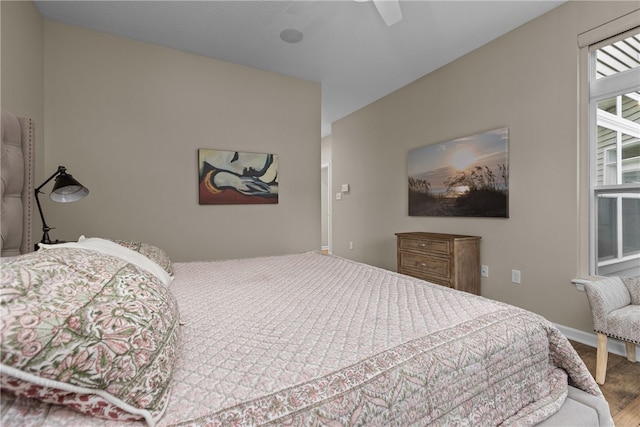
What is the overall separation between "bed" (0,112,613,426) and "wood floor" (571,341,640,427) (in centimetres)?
73

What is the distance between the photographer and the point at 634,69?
219 cm

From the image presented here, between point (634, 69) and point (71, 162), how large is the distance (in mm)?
4536

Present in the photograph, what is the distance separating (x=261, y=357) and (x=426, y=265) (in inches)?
101

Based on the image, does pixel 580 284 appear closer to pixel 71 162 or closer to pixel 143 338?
pixel 143 338

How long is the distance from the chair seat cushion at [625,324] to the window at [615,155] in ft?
2.19

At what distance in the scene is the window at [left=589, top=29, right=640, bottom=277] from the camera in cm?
223

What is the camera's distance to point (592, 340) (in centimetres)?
231

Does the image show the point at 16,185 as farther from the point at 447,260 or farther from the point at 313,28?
the point at 447,260

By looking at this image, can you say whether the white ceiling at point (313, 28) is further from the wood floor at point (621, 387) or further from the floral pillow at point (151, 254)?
the wood floor at point (621, 387)

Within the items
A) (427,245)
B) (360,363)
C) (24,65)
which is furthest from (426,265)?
(24,65)

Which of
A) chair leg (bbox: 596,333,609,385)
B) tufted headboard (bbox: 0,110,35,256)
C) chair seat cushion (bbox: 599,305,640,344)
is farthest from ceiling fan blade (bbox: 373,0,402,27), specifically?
chair leg (bbox: 596,333,609,385)

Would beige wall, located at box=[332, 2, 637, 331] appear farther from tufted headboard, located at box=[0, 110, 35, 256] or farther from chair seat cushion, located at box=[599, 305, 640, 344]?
tufted headboard, located at box=[0, 110, 35, 256]

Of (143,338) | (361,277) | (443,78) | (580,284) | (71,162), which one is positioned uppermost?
(443,78)

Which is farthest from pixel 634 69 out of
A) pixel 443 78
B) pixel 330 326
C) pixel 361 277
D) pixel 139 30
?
pixel 139 30
